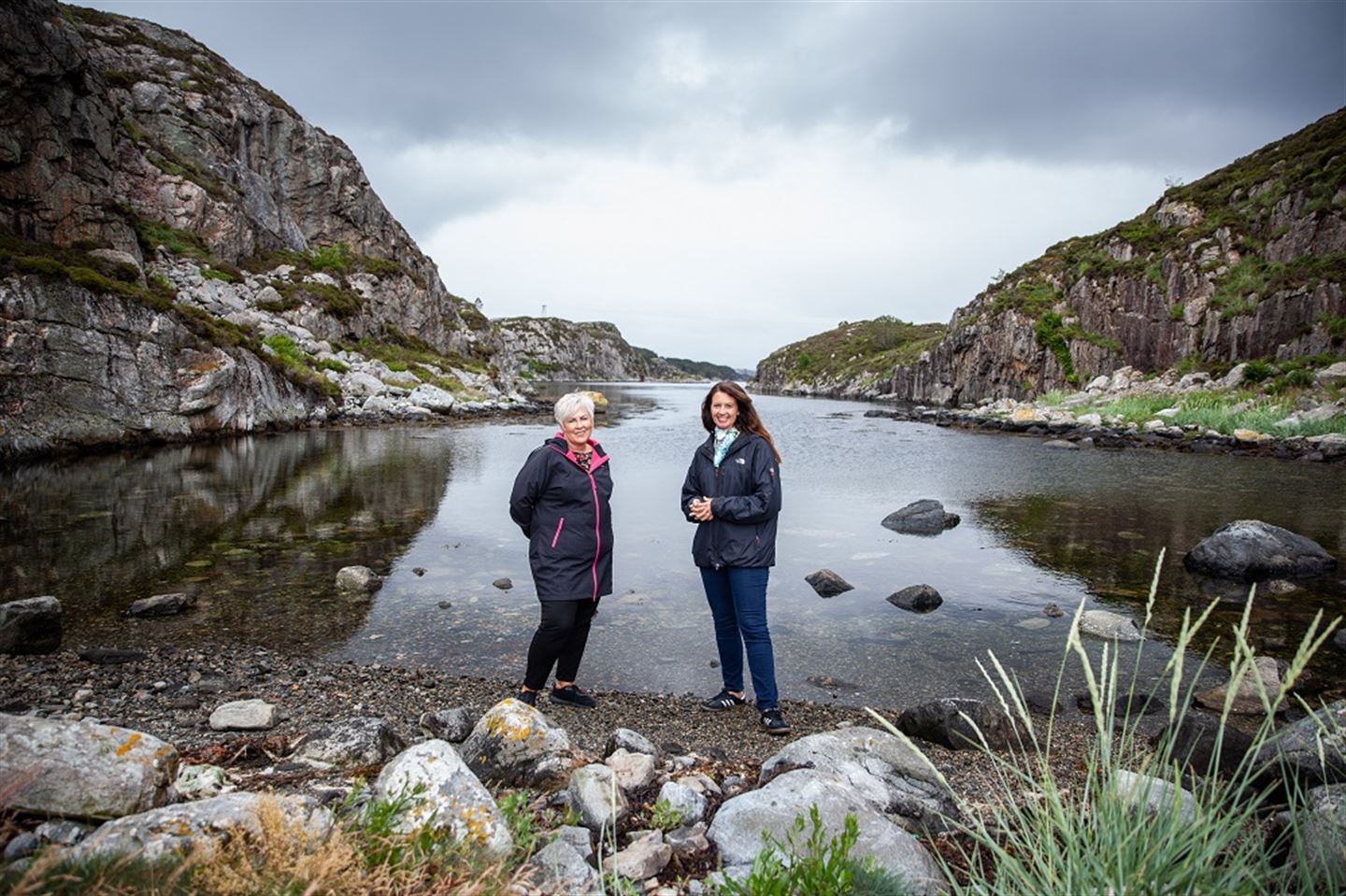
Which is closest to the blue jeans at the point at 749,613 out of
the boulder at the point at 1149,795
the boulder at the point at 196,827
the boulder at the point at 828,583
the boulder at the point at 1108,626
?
the boulder at the point at 1149,795

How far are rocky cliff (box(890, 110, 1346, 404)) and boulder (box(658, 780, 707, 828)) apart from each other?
161 feet

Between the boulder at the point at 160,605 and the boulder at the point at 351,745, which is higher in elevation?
the boulder at the point at 351,745

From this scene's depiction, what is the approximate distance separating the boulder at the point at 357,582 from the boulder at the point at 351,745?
5596 millimetres

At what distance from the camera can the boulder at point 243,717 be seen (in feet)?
18.4

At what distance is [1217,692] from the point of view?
6.99 meters

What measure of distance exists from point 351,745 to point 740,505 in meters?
3.39

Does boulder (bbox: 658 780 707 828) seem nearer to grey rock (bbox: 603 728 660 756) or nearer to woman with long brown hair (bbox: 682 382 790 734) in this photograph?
grey rock (bbox: 603 728 660 756)

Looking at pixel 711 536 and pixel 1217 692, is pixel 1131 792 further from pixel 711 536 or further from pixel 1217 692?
pixel 1217 692

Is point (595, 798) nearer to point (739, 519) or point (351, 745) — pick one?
point (351, 745)

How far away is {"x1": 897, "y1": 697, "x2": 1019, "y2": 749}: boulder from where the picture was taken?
591 cm

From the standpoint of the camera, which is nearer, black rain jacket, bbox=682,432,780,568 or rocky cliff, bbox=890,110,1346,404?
Answer: black rain jacket, bbox=682,432,780,568

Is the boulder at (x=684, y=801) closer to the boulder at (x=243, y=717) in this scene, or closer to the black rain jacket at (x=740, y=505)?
the black rain jacket at (x=740, y=505)

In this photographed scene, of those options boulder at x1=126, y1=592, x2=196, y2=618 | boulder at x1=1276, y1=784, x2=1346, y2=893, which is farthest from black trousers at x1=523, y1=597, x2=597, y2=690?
boulder at x1=126, y1=592, x2=196, y2=618

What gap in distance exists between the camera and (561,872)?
10.5ft
